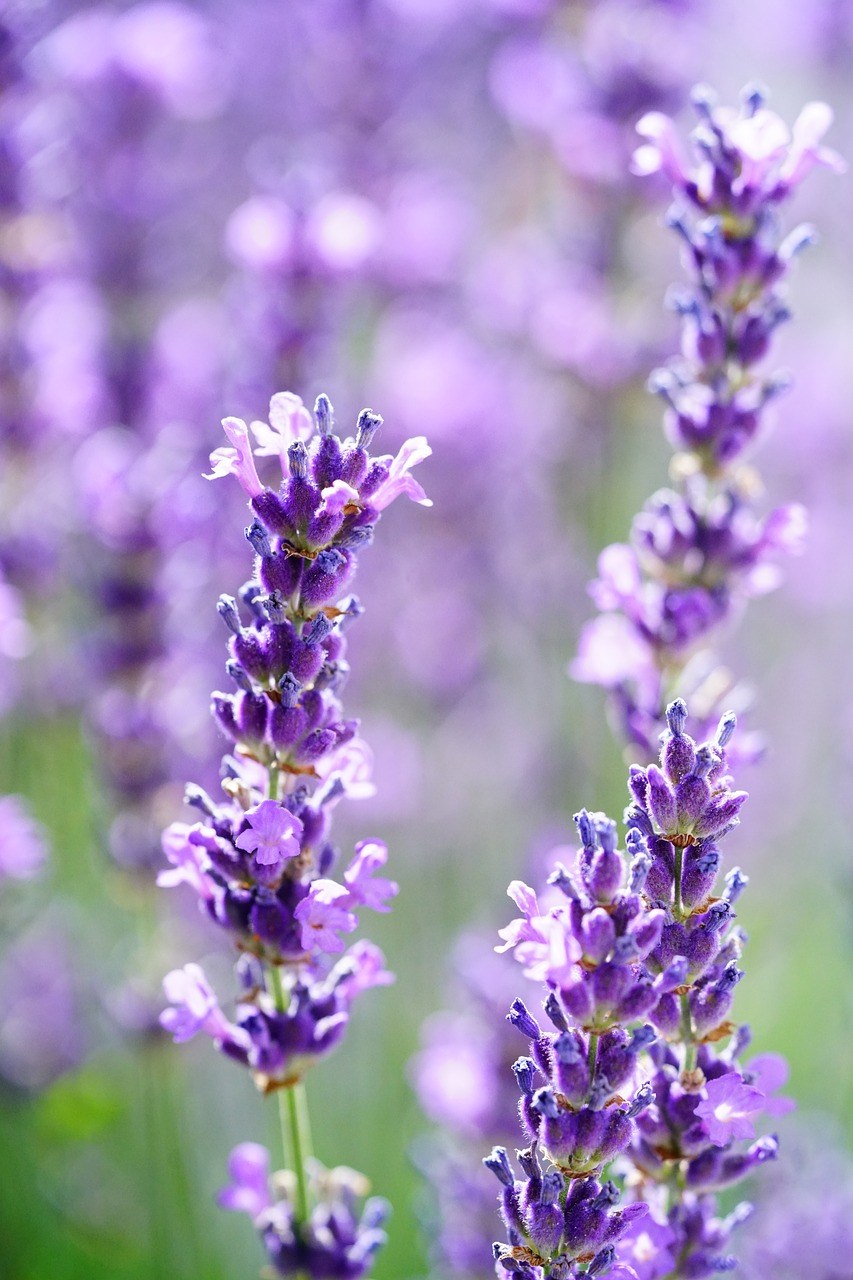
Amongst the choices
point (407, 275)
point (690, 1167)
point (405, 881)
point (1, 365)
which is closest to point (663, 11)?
point (407, 275)

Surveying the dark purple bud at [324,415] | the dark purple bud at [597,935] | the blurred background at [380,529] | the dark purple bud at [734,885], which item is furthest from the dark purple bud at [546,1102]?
the blurred background at [380,529]

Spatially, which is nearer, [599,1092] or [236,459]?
[599,1092]

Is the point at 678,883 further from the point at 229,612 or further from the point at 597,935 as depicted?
the point at 229,612

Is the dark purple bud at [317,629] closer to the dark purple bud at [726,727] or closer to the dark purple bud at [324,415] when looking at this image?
the dark purple bud at [324,415]

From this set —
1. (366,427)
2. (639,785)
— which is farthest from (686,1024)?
(366,427)

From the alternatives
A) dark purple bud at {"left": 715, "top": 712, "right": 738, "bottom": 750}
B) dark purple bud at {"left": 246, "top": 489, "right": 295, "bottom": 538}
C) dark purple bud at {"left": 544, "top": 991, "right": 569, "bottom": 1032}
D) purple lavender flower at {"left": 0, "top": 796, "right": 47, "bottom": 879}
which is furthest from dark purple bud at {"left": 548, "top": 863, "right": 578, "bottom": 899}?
purple lavender flower at {"left": 0, "top": 796, "right": 47, "bottom": 879}
